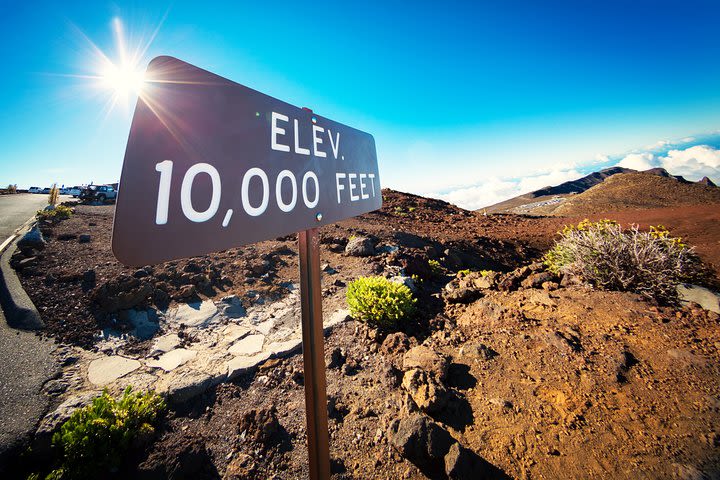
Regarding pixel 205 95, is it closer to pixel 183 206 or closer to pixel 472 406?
pixel 183 206

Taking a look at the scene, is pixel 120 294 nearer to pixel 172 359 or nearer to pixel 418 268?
pixel 172 359

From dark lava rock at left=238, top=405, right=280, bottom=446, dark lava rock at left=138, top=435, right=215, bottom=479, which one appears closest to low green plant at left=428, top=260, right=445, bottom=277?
dark lava rock at left=238, top=405, right=280, bottom=446

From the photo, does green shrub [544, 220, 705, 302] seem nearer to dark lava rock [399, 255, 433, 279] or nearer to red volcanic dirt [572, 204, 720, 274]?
dark lava rock [399, 255, 433, 279]

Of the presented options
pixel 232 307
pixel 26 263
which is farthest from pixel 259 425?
pixel 26 263

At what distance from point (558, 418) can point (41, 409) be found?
5.09 m

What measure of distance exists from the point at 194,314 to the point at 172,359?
113 cm

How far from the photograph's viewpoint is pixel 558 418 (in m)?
2.13

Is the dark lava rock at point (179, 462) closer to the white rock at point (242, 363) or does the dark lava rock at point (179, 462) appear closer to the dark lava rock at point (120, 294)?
the white rock at point (242, 363)

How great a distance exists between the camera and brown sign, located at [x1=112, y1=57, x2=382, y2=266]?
2.54 ft

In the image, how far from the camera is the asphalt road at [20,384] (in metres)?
2.51

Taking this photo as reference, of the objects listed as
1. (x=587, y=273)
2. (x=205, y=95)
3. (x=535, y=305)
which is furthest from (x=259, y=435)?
(x=587, y=273)

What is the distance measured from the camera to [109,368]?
12.1ft

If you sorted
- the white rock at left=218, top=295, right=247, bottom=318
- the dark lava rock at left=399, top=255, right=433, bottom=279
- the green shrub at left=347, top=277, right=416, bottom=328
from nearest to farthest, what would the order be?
1. the green shrub at left=347, top=277, right=416, bottom=328
2. the white rock at left=218, top=295, right=247, bottom=318
3. the dark lava rock at left=399, top=255, right=433, bottom=279

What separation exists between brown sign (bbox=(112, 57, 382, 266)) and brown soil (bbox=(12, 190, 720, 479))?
2.26m
